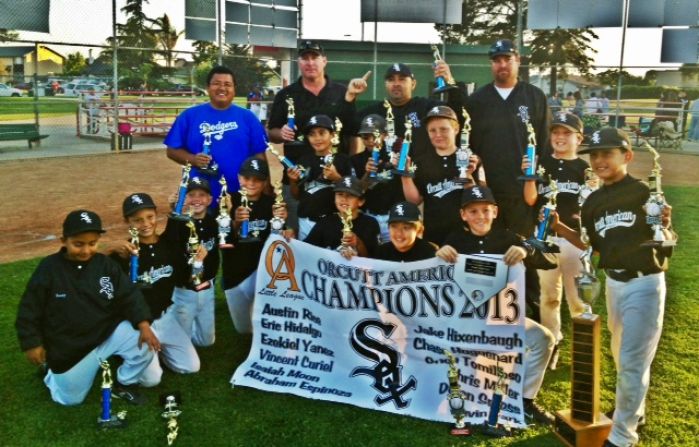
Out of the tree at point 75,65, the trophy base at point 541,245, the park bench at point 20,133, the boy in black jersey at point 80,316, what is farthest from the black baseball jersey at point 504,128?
the park bench at point 20,133

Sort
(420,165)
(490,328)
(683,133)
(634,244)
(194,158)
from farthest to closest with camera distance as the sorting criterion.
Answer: (683,133) → (194,158) → (420,165) → (490,328) → (634,244)

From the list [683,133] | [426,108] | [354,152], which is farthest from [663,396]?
[683,133]

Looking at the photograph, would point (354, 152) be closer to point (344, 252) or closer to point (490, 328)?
point (344, 252)

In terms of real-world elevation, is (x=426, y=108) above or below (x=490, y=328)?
above

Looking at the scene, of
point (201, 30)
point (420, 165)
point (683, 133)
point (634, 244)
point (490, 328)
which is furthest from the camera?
point (683, 133)

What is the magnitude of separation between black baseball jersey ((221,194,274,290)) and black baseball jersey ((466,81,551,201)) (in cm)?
205

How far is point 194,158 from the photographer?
6.42 metres

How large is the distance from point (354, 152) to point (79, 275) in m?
3.16

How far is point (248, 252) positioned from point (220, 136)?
1.15 metres

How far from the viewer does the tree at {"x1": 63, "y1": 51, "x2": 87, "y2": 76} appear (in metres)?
21.4

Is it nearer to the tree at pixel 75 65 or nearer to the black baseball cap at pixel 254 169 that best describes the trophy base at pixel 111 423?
the black baseball cap at pixel 254 169

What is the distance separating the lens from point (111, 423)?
4.75 meters

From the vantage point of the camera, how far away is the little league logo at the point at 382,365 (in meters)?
5.07

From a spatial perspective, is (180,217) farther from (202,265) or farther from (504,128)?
(504,128)
